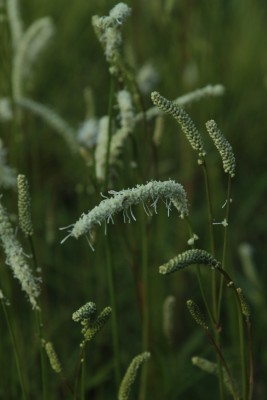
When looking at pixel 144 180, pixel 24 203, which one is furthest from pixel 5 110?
pixel 24 203

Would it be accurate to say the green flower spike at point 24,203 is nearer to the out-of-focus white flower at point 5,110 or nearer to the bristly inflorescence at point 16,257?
the bristly inflorescence at point 16,257

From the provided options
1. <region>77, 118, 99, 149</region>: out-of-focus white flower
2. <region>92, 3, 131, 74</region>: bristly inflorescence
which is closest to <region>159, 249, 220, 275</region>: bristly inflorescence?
<region>92, 3, 131, 74</region>: bristly inflorescence

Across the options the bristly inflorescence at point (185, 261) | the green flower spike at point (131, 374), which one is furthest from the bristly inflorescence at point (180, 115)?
the green flower spike at point (131, 374)

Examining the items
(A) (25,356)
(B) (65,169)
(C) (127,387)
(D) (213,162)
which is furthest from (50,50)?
(C) (127,387)

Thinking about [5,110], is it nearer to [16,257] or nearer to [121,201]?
[16,257]

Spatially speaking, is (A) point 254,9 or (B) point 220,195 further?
(A) point 254,9

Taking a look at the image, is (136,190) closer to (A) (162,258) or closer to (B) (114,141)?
(B) (114,141)

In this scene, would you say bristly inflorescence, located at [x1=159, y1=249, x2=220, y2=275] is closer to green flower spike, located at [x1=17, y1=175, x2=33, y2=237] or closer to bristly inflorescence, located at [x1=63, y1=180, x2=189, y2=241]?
bristly inflorescence, located at [x1=63, y1=180, x2=189, y2=241]
